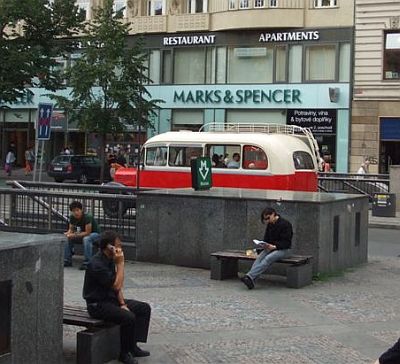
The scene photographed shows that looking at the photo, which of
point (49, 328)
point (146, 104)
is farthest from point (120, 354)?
point (146, 104)

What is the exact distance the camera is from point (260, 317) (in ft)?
28.0

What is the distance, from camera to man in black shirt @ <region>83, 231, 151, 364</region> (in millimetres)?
6527

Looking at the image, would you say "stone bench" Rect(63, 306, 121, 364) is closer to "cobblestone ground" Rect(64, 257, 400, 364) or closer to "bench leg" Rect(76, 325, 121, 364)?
"bench leg" Rect(76, 325, 121, 364)

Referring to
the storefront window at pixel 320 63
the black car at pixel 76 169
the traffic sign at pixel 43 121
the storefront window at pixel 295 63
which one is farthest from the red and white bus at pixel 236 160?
the storefront window at pixel 295 63

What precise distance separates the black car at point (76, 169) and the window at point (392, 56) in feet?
49.5

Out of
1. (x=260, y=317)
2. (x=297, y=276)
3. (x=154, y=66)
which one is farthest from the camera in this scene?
(x=154, y=66)

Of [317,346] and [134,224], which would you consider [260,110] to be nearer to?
[134,224]

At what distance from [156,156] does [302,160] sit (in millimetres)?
4100

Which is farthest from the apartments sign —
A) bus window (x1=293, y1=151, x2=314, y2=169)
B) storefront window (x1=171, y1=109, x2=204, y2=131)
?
bus window (x1=293, y1=151, x2=314, y2=169)

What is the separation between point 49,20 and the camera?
36156 millimetres

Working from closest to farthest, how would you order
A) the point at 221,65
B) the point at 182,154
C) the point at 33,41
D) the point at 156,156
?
1. the point at 182,154
2. the point at 156,156
3. the point at 33,41
4. the point at 221,65

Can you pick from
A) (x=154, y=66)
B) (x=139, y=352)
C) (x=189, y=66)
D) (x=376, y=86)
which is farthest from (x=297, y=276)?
(x=154, y=66)

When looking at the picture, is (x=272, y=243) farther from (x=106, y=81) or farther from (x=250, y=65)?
(x=250, y=65)

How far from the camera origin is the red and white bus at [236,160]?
18.7 m
